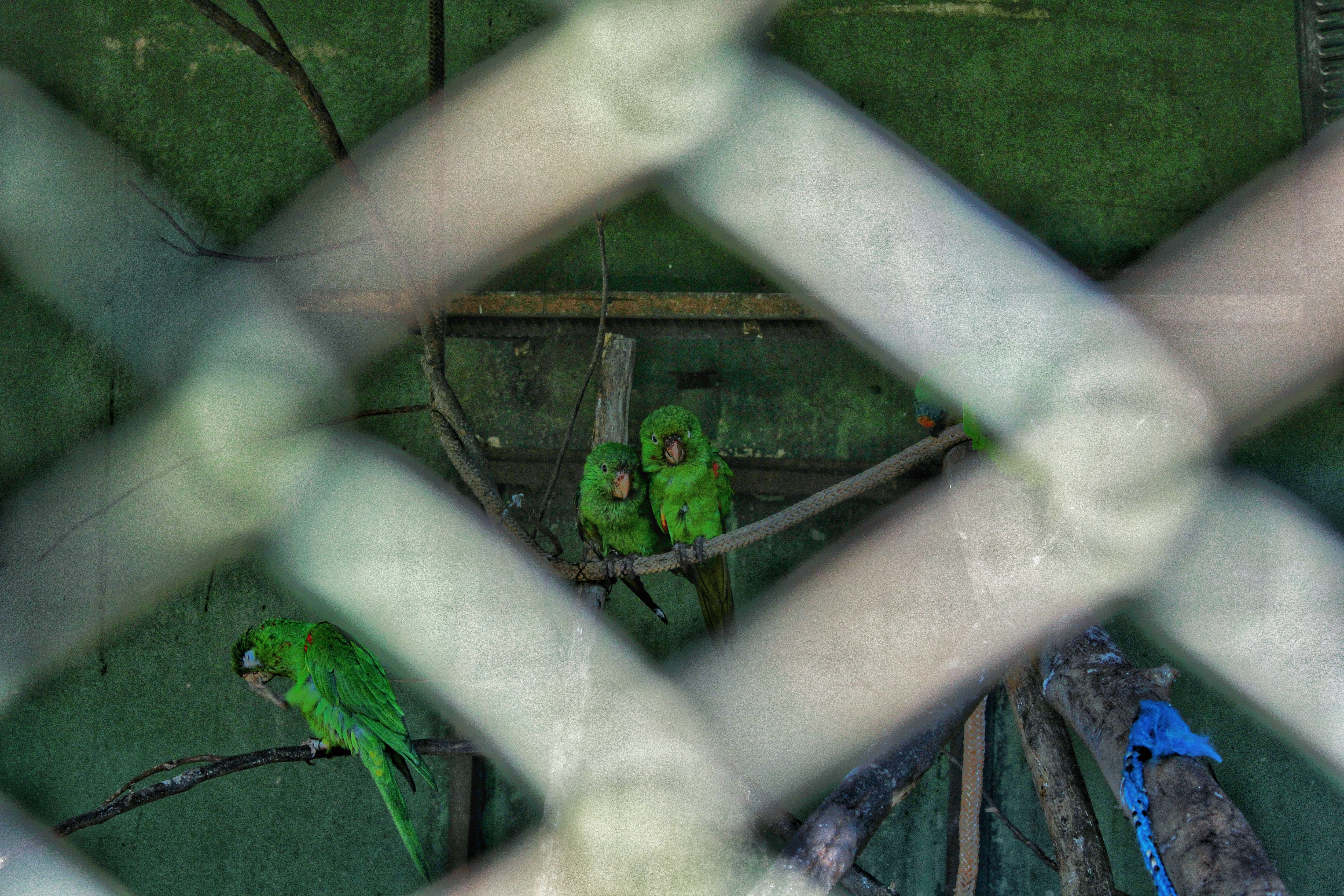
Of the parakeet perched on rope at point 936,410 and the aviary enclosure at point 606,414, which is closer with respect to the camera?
the parakeet perched on rope at point 936,410

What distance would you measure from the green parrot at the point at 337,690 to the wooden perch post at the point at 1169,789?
5.67 ft

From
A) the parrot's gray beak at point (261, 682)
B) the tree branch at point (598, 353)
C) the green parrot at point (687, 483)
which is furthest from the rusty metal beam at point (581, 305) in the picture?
the parrot's gray beak at point (261, 682)

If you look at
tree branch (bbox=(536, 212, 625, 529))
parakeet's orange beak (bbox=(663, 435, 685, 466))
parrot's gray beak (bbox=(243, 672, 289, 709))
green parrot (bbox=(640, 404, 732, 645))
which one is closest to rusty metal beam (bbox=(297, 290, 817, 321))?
tree branch (bbox=(536, 212, 625, 529))

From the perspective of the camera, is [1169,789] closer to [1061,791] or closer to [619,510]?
[1061,791]

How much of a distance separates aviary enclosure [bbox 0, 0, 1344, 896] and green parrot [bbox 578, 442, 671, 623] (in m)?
0.02

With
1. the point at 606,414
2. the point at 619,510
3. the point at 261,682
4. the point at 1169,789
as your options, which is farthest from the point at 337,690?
the point at 1169,789

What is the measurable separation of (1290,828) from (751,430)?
2.16 meters

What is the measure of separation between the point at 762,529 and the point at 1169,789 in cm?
110

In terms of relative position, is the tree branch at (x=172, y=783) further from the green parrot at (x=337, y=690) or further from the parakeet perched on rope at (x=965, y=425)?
the parakeet perched on rope at (x=965, y=425)

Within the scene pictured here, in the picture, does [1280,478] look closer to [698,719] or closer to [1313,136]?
[1313,136]

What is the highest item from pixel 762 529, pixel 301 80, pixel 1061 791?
pixel 301 80

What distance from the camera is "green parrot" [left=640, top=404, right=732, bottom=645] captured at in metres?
2.62

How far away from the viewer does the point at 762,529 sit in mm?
2273

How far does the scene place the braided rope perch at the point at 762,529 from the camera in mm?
2285
